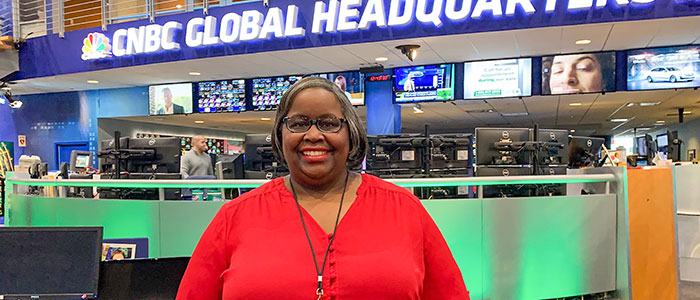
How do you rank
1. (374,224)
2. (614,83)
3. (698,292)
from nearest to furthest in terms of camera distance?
(374,224)
(698,292)
(614,83)

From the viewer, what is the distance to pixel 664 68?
630 centimetres

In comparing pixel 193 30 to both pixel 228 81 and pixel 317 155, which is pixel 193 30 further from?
pixel 317 155

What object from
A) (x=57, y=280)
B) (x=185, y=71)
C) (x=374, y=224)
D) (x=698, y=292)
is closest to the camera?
(x=374, y=224)

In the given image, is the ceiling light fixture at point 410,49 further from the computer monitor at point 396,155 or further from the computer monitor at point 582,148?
the computer monitor at point 582,148

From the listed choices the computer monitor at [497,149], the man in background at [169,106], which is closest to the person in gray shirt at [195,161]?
the man in background at [169,106]

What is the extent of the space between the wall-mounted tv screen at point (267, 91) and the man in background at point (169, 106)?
5.17 feet

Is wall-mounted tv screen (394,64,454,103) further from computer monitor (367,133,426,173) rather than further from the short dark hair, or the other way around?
the short dark hair

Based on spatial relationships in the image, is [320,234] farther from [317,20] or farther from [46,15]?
[46,15]

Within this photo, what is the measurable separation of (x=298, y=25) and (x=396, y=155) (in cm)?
257

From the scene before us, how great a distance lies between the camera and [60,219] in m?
3.62

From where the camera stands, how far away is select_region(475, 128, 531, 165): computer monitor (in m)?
4.55

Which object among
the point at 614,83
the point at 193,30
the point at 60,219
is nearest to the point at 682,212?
the point at 614,83

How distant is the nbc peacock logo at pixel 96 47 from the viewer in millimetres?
7367

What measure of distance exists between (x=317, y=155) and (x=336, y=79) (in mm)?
6878
